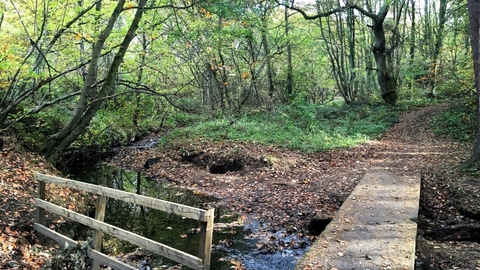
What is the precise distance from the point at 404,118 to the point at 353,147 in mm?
7989

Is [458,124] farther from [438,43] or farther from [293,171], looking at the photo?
[438,43]

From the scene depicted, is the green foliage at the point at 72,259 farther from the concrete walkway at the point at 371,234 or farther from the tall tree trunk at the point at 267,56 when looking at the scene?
the tall tree trunk at the point at 267,56

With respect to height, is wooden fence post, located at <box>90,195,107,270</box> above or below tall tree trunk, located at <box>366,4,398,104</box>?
below

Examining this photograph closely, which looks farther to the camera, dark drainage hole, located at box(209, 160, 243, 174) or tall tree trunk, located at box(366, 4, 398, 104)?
tall tree trunk, located at box(366, 4, 398, 104)

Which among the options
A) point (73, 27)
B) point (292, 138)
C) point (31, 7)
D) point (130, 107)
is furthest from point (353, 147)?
point (31, 7)

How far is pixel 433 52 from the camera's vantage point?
24219mm

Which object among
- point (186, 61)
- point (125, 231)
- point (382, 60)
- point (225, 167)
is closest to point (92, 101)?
point (225, 167)

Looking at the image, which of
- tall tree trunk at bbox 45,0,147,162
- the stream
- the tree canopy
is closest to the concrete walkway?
the stream

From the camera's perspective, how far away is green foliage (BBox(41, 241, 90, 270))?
5.40 meters

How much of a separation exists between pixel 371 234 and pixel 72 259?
4712mm

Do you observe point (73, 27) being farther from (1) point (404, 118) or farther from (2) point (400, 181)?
(1) point (404, 118)

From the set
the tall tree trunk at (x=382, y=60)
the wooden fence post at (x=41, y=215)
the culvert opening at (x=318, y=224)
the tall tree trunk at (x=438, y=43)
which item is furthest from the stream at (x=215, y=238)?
the tall tree trunk at (x=438, y=43)

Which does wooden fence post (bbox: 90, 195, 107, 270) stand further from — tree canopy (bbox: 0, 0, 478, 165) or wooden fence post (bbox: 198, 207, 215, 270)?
tree canopy (bbox: 0, 0, 478, 165)

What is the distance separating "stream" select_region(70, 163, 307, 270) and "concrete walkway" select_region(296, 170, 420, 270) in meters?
1.06
